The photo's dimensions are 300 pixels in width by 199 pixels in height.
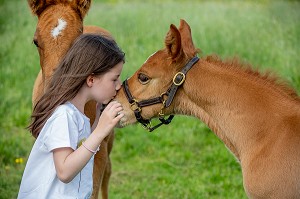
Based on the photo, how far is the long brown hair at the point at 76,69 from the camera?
497cm

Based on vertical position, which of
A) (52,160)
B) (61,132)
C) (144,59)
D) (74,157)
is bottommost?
(144,59)

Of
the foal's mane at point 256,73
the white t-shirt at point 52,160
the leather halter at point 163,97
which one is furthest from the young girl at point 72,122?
the foal's mane at point 256,73

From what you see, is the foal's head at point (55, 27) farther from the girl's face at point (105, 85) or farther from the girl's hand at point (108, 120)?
the girl's hand at point (108, 120)

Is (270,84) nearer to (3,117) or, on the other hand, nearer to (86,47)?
(86,47)

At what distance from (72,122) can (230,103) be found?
1.21 m

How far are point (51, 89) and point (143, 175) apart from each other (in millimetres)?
4015

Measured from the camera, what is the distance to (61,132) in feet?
15.6

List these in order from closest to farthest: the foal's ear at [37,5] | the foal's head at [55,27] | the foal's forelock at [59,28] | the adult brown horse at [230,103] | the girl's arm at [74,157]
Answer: the girl's arm at [74,157] < the adult brown horse at [230,103] < the foal's head at [55,27] < the foal's forelock at [59,28] < the foal's ear at [37,5]

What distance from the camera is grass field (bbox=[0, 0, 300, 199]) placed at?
28.0ft

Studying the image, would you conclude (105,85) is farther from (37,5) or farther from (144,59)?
(144,59)

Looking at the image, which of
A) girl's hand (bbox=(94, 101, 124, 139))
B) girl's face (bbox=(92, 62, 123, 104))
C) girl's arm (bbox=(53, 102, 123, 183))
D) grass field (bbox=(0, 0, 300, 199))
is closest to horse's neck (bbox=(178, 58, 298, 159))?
grass field (bbox=(0, 0, 300, 199))

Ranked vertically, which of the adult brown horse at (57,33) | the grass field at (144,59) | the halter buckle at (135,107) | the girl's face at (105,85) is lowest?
the grass field at (144,59)

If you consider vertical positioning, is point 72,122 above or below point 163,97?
above

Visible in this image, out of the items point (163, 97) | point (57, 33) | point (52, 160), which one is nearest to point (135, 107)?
point (163, 97)
